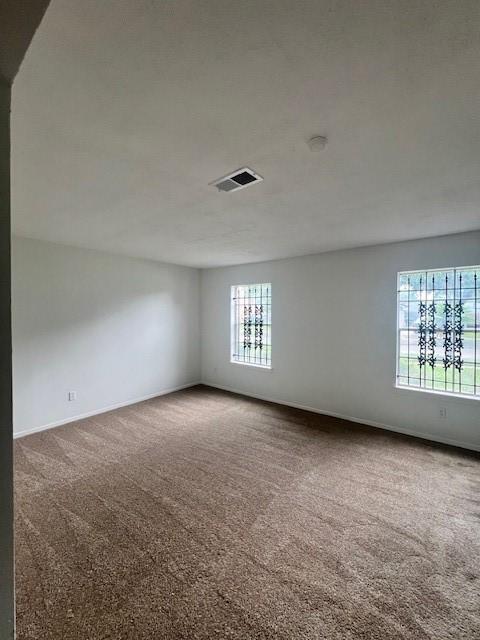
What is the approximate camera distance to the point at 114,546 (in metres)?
1.87

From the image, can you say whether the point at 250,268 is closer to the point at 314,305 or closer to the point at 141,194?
the point at 314,305

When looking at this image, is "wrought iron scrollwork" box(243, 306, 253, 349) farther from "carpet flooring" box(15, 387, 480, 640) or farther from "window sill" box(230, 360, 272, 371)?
"carpet flooring" box(15, 387, 480, 640)

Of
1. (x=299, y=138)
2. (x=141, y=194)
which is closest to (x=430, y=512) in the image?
(x=299, y=138)

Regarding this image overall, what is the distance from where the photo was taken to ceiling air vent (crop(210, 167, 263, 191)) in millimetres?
1884

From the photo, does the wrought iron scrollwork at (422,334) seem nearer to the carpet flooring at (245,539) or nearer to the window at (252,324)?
the carpet flooring at (245,539)

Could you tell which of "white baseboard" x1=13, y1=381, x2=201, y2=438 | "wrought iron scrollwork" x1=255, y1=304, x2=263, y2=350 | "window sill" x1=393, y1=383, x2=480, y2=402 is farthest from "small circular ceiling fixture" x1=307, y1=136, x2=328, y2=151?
"white baseboard" x1=13, y1=381, x2=201, y2=438

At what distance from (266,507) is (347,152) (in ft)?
8.53

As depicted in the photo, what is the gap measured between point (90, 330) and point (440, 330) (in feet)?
15.9

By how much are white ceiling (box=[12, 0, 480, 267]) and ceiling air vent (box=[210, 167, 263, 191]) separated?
0.06 metres

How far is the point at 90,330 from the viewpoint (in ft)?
14.0

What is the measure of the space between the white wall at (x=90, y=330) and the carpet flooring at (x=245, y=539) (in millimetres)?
788

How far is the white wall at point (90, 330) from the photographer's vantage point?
142 inches

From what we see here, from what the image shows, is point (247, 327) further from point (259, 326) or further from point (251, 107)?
point (251, 107)

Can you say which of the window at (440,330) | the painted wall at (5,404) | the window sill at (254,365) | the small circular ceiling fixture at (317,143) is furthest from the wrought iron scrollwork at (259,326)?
the painted wall at (5,404)
